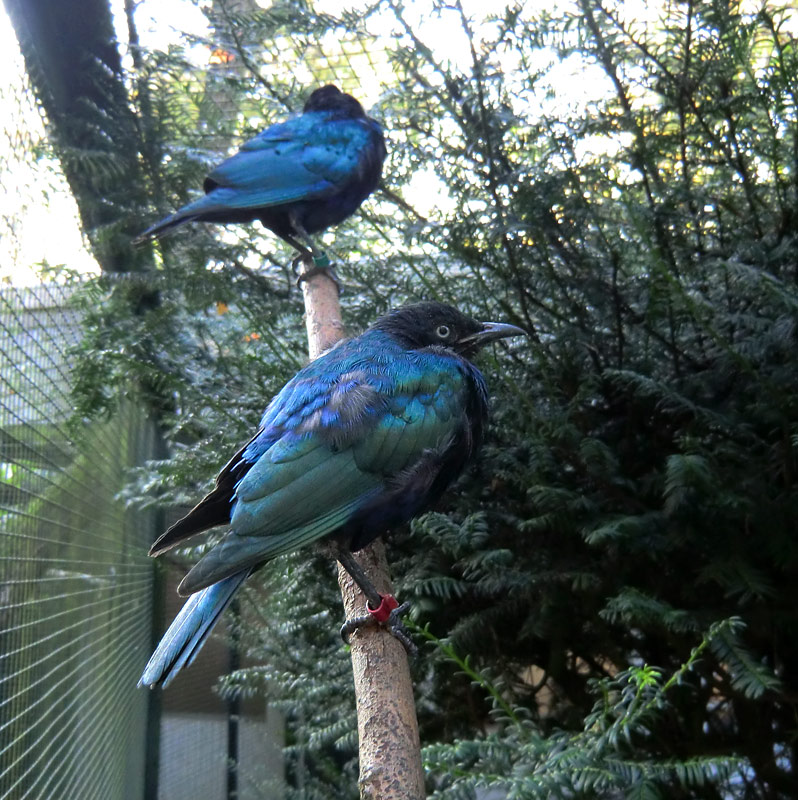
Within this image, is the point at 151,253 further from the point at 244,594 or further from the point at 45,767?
the point at 45,767

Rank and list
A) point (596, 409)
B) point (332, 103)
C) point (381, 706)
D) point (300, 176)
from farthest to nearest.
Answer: point (332, 103) → point (300, 176) → point (596, 409) → point (381, 706)

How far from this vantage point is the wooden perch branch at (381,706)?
3.67 ft

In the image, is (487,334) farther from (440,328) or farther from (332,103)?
(332,103)

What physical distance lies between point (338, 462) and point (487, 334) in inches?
18.8

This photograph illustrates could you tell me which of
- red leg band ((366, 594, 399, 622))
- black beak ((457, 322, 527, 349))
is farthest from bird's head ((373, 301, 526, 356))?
red leg band ((366, 594, 399, 622))

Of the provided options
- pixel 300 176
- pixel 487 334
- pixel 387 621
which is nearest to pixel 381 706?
pixel 387 621

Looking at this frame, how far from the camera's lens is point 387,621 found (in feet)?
4.56

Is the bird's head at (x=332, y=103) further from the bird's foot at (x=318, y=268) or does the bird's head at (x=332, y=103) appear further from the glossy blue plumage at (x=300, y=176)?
the bird's foot at (x=318, y=268)

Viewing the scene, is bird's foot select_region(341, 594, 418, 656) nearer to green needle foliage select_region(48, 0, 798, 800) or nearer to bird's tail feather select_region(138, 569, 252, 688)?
green needle foliage select_region(48, 0, 798, 800)

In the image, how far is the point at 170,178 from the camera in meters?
2.66

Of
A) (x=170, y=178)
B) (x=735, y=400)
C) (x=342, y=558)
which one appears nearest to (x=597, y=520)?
(x=735, y=400)

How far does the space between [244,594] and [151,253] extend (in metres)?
1.19

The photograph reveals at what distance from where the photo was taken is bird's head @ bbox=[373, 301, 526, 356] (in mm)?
1722

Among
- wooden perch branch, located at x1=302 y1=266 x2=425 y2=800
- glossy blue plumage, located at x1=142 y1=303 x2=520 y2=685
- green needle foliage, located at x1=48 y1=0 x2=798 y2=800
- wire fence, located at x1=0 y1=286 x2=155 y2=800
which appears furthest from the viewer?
wire fence, located at x1=0 y1=286 x2=155 y2=800
